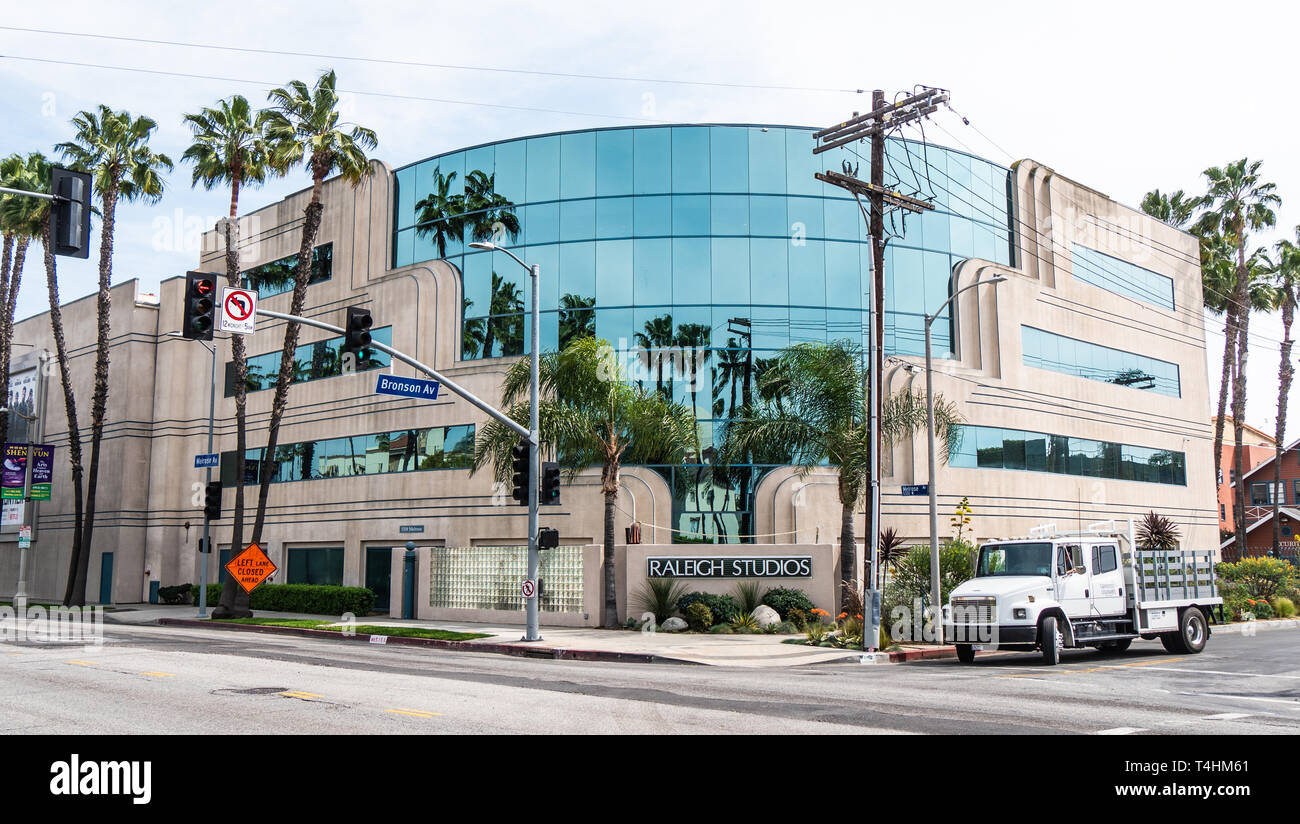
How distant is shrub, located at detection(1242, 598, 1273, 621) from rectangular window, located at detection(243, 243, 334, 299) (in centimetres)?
3578

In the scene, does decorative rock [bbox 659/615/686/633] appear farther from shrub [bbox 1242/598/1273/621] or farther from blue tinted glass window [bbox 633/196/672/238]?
shrub [bbox 1242/598/1273/621]

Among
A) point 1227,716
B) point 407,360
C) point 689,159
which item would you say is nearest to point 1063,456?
point 689,159

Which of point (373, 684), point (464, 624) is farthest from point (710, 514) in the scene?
point (373, 684)

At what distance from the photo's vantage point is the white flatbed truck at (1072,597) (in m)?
19.4

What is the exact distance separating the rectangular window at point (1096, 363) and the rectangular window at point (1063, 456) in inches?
105

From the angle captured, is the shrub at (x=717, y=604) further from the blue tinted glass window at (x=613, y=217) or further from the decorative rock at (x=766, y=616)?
the blue tinted glass window at (x=613, y=217)

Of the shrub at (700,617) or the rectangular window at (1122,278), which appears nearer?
the shrub at (700,617)

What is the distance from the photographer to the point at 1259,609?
34156mm

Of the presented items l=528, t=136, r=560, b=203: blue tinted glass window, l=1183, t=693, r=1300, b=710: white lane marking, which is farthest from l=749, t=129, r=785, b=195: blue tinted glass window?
l=1183, t=693, r=1300, b=710: white lane marking

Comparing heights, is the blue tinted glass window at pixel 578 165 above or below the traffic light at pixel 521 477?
above

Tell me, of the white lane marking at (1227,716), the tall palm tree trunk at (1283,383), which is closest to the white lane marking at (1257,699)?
the white lane marking at (1227,716)

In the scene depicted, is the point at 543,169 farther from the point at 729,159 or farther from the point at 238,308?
the point at 238,308

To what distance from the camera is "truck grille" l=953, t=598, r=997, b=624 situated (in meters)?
19.4
